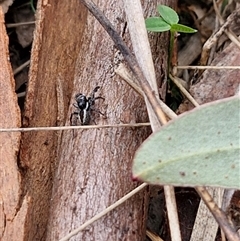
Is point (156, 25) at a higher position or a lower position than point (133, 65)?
higher

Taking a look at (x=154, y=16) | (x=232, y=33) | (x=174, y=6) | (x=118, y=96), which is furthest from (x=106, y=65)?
(x=232, y=33)

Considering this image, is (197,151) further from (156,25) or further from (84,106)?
(156,25)

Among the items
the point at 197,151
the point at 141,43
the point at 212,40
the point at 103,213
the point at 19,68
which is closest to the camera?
the point at 197,151

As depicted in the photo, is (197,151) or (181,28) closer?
(197,151)

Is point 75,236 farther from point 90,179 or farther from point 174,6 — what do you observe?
point 174,6

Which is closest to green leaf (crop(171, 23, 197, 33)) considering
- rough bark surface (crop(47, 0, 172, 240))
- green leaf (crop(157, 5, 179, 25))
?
green leaf (crop(157, 5, 179, 25))

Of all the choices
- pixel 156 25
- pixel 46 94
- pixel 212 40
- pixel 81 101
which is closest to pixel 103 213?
pixel 81 101
